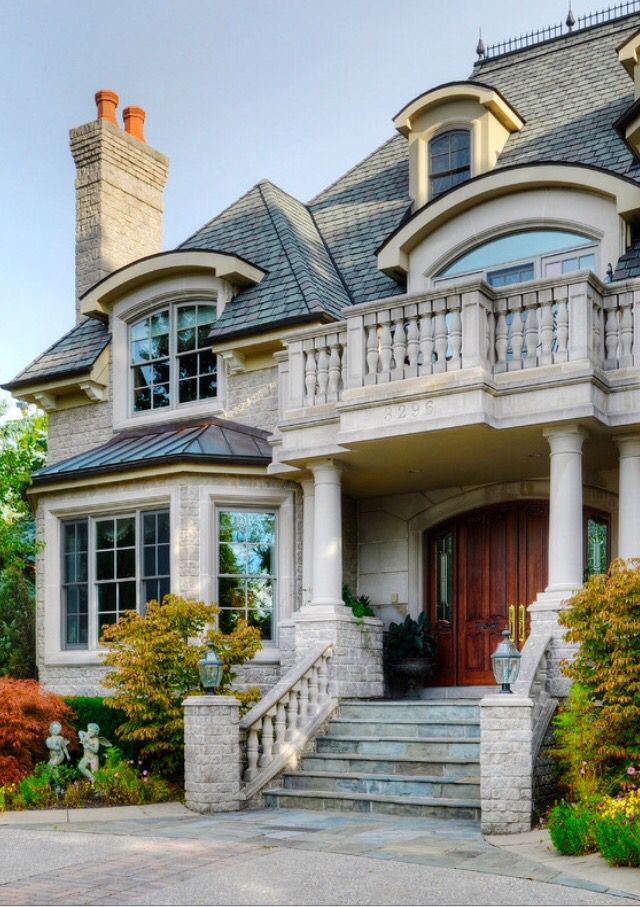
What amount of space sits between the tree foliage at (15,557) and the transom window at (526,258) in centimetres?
659

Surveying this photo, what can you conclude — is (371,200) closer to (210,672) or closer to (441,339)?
(441,339)

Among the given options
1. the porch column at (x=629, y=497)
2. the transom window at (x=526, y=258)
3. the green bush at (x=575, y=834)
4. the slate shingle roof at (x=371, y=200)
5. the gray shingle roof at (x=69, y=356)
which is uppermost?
the slate shingle roof at (x=371, y=200)

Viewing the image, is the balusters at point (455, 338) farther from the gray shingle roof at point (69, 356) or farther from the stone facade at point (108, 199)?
the stone facade at point (108, 199)

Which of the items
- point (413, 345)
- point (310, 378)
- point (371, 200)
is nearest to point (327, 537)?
point (310, 378)

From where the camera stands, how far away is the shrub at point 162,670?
11891mm

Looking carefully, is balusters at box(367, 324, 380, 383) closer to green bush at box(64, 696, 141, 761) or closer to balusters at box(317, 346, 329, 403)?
balusters at box(317, 346, 329, 403)

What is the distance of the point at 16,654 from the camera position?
18.5m

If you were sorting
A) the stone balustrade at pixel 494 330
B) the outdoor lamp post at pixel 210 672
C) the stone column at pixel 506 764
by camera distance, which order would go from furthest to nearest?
the stone balustrade at pixel 494 330, the outdoor lamp post at pixel 210 672, the stone column at pixel 506 764

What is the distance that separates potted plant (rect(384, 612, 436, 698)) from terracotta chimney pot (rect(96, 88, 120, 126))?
10368mm

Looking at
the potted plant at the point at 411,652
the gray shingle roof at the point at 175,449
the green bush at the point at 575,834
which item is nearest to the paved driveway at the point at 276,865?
the green bush at the point at 575,834

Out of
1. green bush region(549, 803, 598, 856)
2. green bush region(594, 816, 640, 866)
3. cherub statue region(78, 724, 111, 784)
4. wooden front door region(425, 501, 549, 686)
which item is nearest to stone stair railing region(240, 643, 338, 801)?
cherub statue region(78, 724, 111, 784)

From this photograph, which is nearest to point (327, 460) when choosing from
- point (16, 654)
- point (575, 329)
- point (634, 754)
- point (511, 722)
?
point (575, 329)

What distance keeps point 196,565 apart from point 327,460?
2.37 meters

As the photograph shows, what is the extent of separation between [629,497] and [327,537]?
11.6ft
